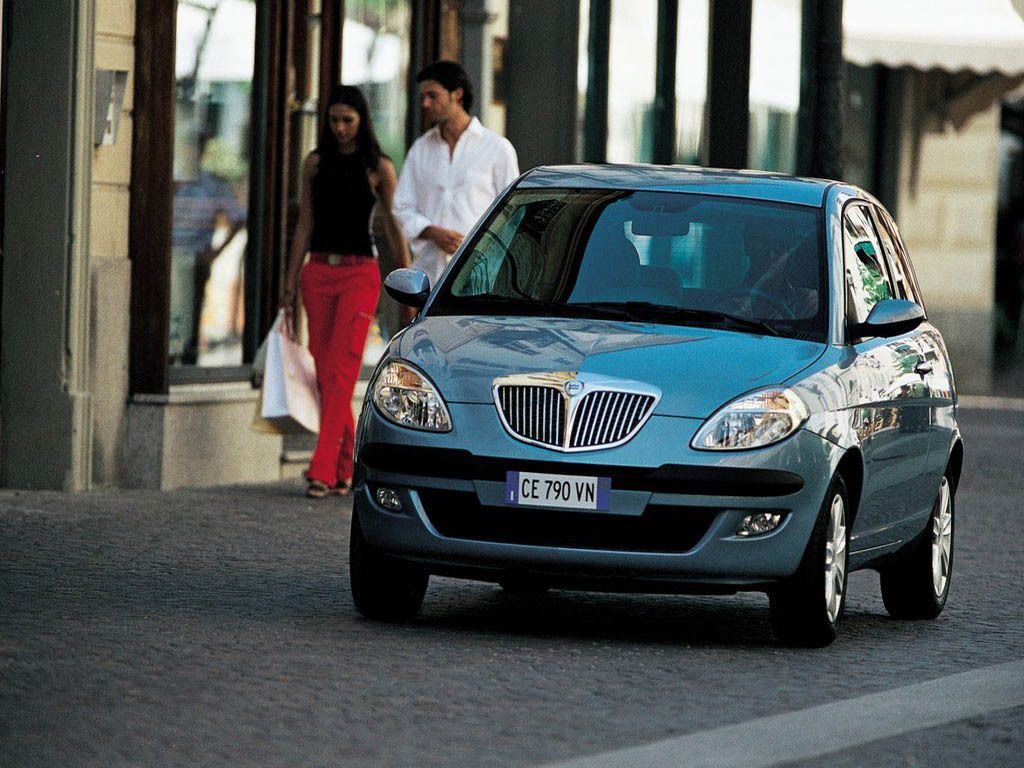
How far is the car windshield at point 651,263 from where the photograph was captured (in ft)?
29.3

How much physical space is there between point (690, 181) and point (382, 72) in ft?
22.8

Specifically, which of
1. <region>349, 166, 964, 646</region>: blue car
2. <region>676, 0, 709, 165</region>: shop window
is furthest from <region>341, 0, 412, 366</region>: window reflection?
<region>349, 166, 964, 646</region>: blue car

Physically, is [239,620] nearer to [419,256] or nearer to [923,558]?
[923,558]

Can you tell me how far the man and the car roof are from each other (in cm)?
328

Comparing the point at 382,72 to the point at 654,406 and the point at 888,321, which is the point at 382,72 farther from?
the point at 654,406

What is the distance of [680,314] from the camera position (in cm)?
887

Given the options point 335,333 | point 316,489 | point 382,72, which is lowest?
point 316,489

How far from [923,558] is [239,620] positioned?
2.71 meters

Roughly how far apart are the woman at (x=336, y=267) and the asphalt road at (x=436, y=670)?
1.77 metres

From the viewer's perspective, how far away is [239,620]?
8.59 metres

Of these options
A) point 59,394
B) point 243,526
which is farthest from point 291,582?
point 59,394

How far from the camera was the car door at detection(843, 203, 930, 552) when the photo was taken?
8875 mm

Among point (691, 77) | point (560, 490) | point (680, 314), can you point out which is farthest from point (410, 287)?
point (691, 77)

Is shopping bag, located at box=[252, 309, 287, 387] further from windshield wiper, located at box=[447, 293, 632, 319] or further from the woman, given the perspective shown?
windshield wiper, located at box=[447, 293, 632, 319]
